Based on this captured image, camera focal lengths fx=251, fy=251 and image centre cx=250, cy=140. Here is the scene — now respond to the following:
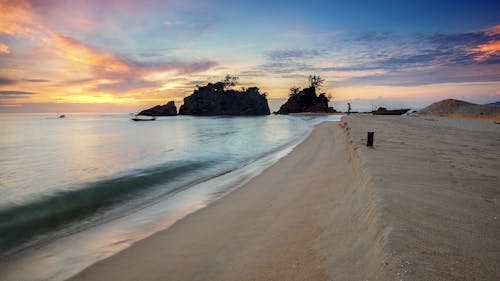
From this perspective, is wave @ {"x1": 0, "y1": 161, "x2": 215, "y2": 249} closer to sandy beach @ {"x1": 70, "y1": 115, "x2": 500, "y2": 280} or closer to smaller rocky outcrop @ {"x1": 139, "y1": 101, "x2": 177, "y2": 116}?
sandy beach @ {"x1": 70, "y1": 115, "x2": 500, "y2": 280}

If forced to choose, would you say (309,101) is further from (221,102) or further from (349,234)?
(349,234)

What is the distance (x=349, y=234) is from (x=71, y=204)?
778 cm

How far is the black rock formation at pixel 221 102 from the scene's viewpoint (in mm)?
121188

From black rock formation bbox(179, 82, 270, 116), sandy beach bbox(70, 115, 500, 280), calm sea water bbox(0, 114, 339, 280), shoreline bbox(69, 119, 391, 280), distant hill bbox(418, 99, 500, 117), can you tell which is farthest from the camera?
black rock formation bbox(179, 82, 270, 116)

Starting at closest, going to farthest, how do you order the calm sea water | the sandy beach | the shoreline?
the sandy beach → the shoreline → the calm sea water

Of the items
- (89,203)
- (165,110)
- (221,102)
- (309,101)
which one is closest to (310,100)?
(309,101)

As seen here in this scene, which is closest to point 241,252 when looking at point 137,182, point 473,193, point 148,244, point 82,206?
point 148,244

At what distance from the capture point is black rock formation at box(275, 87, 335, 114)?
Answer: 356ft

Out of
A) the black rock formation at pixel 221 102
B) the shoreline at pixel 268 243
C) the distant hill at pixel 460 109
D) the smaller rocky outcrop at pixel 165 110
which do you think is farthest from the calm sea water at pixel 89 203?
the smaller rocky outcrop at pixel 165 110

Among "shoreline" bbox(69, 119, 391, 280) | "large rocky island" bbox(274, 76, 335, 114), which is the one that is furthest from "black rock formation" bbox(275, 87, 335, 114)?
"shoreline" bbox(69, 119, 391, 280)

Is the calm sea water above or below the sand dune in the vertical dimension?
below

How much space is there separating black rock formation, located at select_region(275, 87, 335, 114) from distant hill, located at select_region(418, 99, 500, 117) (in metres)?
75.0

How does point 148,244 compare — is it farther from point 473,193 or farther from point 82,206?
point 473,193

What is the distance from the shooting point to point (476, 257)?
2242mm
